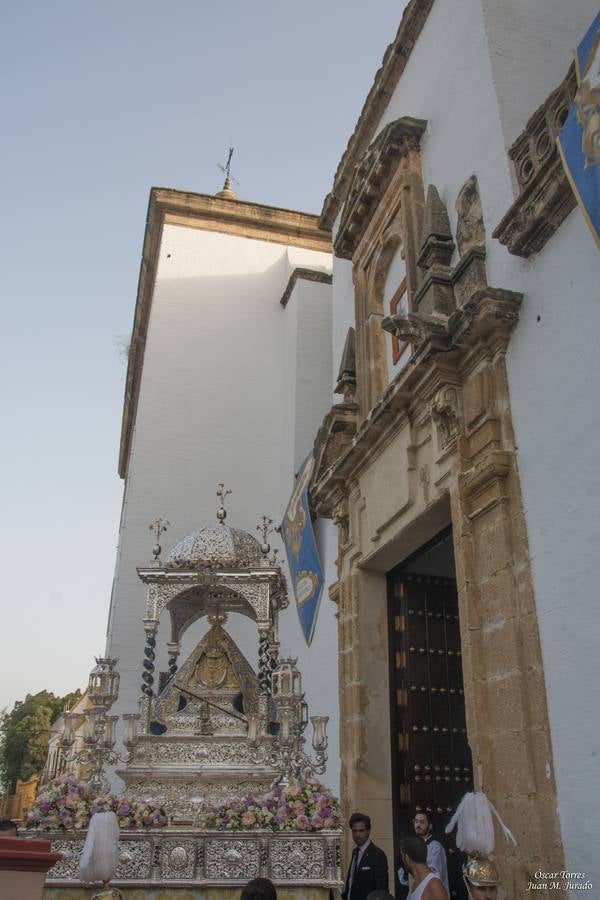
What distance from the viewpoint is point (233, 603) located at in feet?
28.7

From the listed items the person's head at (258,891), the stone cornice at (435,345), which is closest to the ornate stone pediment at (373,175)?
the stone cornice at (435,345)

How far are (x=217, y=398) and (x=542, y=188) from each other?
1005 cm

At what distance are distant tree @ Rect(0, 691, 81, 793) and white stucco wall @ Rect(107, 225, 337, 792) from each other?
20.7 m

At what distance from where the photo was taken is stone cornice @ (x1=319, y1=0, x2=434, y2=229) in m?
8.87

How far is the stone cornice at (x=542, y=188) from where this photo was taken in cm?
513

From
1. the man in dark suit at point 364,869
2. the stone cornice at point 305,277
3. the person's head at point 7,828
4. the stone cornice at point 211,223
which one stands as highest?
the stone cornice at point 211,223

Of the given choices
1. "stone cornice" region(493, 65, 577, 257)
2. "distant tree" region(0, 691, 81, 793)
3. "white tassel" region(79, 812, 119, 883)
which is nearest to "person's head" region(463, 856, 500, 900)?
Result: "white tassel" region(79, 812, 119, 883)

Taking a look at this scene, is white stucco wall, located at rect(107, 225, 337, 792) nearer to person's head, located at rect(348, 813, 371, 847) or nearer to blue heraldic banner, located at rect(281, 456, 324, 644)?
blue heraldic banner, located at rect(281, 456, 324, 644)

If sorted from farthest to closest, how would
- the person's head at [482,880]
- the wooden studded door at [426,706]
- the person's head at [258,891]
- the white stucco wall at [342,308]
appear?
the white stucco wall at [342,308]
the wooden studded door at [426,706]
the person's head at [482,880]
the person's head at [258,891]

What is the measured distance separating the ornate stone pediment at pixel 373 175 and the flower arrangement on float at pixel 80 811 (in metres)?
6.93

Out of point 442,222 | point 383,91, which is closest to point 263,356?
point 383,91

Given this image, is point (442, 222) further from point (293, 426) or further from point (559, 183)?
point (293, 426)

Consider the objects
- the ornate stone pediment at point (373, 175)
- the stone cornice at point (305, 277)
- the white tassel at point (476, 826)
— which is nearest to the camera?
the white tassel at point (476, 826)

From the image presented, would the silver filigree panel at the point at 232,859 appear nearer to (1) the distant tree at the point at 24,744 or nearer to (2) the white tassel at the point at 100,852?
(2) the white tassel at the point at 100,852
